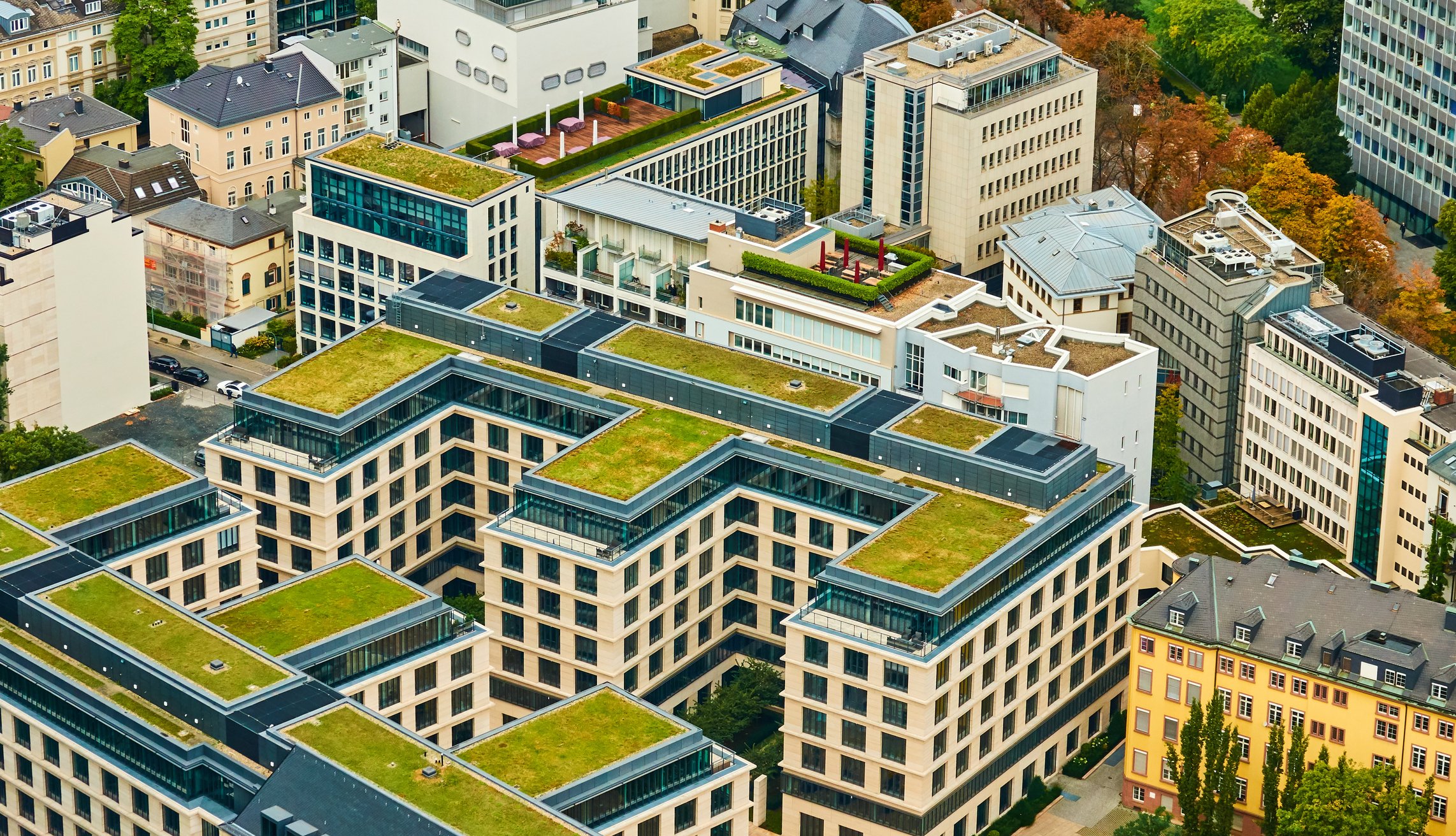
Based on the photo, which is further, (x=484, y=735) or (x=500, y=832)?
(x=484, y=735)

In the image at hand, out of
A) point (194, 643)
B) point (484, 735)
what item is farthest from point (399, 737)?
point (194, 643)

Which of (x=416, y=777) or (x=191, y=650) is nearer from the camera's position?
(x=416, y=777)

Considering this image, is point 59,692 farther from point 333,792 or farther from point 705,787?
point 705,787

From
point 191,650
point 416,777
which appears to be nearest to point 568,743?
point 416,777

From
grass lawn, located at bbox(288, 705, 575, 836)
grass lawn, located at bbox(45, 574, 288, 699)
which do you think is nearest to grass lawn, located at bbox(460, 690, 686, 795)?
grass lawn, located at bbox(288, 705, 575, 836)

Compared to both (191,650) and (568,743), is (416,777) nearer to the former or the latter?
(568,743)

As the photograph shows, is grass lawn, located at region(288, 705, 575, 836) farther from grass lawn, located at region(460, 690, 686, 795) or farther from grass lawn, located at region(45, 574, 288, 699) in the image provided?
grass lawn, located at region(45, 574, 288, 699)
